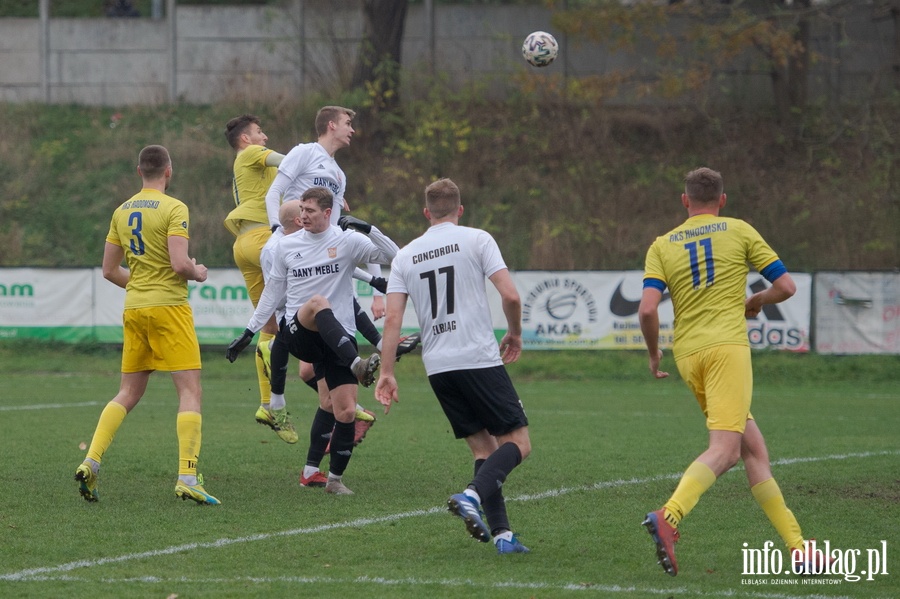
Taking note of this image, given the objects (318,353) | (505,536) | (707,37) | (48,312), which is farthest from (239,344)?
(707,37)

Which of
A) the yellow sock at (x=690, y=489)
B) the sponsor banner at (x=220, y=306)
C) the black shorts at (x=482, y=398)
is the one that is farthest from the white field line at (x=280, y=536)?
the sponsor banner at (x=220, y=306)

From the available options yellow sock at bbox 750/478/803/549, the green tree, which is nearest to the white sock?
yellow sock at bbox 750/478/803/549

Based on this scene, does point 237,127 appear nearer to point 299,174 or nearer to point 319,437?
point 299,174

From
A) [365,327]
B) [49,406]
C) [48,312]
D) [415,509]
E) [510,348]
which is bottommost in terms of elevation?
[49,406]

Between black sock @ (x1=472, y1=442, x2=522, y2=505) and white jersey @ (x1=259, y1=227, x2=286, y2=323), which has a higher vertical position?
white jersey @ (x1=259, y1=227, x2=286, y2=323)

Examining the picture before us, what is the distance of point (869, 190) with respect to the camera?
957 inches

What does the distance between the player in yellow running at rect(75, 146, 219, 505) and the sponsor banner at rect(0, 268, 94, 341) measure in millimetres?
12767

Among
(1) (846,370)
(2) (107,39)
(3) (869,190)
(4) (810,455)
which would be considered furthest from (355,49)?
(4) (810,455)

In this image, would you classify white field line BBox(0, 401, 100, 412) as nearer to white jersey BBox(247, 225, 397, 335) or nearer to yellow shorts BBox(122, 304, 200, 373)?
yellow shorts BBox(122, 304, 200, 373)

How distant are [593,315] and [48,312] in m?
9.72

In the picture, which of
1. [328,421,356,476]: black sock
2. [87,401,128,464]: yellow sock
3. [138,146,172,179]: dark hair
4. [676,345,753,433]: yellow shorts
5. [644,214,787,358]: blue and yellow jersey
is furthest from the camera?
[328,421,356,476]: black sock

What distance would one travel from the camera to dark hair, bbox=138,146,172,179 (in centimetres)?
785

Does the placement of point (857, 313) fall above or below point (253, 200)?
below

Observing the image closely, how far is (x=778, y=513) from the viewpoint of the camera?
5797mm
